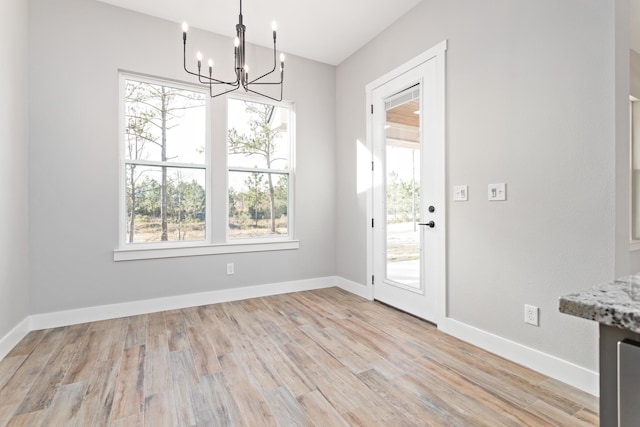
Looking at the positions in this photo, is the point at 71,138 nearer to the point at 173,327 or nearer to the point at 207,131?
the point at 207,131

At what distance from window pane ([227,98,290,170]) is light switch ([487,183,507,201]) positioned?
2412 millimetres

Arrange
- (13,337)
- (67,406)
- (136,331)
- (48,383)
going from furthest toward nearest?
(136,331), (13,337), (48,383), (67,406)

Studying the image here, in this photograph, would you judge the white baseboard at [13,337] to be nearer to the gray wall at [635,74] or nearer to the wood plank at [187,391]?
the wood plank at [187,391]

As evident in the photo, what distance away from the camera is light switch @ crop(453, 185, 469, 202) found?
2.47 meters

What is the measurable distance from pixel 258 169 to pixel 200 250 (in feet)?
3.81

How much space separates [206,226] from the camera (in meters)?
3.45

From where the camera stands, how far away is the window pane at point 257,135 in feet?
11.9

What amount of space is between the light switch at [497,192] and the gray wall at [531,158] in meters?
0.04

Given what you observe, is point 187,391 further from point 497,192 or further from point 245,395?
point 497,192

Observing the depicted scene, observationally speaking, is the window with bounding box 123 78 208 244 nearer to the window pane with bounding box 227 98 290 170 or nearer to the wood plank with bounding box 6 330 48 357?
the window pane with bounding box 227 98 290 170

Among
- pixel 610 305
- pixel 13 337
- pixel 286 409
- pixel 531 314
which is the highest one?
pixel 610 305

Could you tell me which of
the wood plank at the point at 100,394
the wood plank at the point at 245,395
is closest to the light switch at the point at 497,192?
the wood plank at the point at 245,395

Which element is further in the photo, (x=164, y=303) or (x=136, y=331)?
(x=164, y=303)

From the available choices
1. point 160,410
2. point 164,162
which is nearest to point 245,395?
point 160,410
